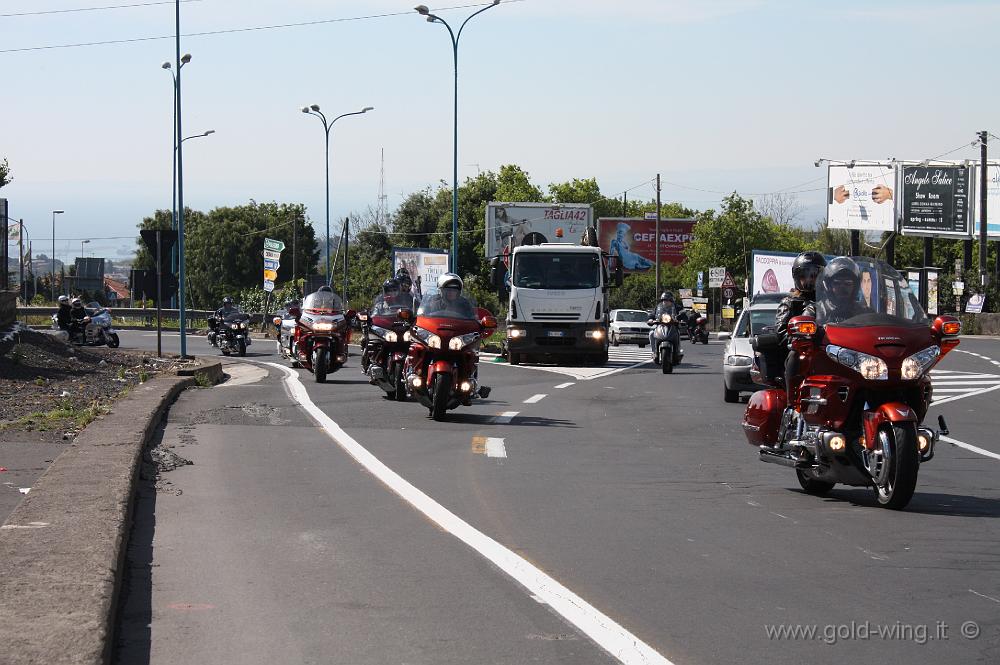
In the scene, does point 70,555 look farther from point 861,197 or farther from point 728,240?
point 728,240

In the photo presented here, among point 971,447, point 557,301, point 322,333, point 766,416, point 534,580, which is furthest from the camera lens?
point 557,301

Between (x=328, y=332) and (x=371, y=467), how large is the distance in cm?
1194

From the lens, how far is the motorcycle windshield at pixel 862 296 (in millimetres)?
8844

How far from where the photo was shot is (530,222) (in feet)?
247

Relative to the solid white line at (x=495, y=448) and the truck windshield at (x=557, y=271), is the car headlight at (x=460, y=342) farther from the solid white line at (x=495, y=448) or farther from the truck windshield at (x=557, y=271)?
the truck windshield at (x=557, y=271)

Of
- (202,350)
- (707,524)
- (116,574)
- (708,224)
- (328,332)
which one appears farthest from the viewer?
(708,224)

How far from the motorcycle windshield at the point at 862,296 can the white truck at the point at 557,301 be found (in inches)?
830

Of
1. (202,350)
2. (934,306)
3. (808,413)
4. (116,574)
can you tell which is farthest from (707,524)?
(934,306)

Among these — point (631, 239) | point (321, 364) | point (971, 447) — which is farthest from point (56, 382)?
point (631, 239)

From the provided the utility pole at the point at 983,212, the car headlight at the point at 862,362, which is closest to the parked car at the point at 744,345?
the car headlight at the point at 862,362

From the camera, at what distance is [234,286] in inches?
4237

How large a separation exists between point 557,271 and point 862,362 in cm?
2234

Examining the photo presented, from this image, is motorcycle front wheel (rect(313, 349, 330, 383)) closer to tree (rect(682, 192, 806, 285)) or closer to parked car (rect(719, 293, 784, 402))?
parked car (rect(719, 293, 784, 402))

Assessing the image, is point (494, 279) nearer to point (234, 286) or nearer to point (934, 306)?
point (934, 306)
